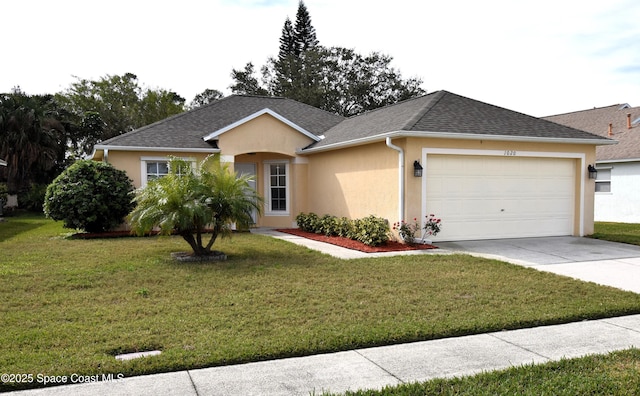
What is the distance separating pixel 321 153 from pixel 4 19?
9.10 metres

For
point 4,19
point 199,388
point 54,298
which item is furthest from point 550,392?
point 4,19

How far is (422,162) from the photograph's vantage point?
38.6 feet

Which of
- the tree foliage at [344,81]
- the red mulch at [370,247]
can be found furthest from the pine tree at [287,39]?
the red mulch at [370,247]

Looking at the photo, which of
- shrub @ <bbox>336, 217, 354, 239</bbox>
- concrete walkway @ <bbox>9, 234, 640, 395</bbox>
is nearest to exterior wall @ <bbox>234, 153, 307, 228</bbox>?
shrub @ <bbox>336, 217, 354, 239</bbox>

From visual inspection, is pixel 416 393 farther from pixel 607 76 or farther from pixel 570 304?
pixel 607 76

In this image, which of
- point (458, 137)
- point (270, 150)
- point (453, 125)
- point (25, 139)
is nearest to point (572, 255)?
point (458, 137)

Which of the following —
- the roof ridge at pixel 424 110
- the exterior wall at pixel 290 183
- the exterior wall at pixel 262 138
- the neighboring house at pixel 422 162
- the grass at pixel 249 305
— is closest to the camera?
the grass at pixel 249 305

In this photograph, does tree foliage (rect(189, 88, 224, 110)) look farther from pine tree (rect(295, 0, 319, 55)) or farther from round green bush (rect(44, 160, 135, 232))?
round green bush (rect(44, 160, 135, 232))

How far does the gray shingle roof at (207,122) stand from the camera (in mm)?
15172

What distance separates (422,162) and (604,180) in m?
12.1

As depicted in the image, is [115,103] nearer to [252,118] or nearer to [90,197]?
[252,118]

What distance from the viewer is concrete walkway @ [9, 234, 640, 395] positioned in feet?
12.4

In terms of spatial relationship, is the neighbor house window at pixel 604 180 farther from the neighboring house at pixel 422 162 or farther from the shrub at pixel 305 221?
the shrub at pixel 305 221

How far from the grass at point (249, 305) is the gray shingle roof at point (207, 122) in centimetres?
594
